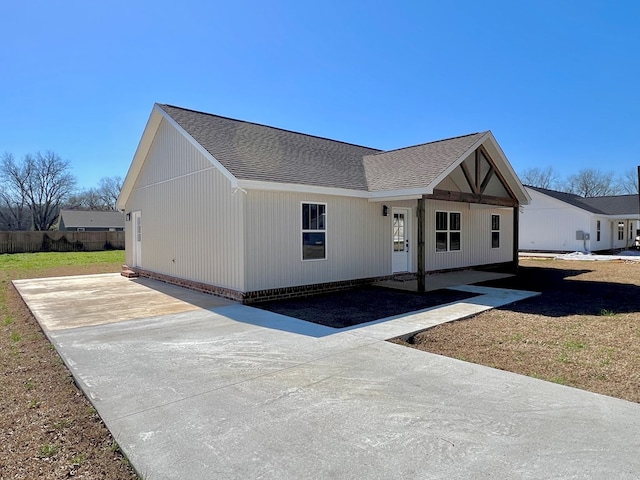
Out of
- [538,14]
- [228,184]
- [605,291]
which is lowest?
[605,291]

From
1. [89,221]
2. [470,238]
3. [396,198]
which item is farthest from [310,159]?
[89,221]

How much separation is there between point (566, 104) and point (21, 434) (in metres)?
27.7

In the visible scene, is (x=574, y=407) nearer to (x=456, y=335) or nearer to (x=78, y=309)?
(x=456, y=335)

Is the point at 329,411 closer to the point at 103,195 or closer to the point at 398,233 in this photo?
the point at 398,233

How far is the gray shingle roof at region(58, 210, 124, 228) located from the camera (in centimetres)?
4912

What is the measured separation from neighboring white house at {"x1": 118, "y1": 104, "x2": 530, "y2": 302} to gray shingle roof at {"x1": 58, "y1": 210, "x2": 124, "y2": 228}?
40.6 meters

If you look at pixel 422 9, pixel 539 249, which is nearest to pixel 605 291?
pixel 422 9

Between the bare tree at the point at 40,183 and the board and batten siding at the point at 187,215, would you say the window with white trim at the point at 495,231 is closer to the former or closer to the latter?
the board and batten siding at the point at 187,215

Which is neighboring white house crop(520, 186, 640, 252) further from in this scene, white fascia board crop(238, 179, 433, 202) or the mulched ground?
the mulched ground

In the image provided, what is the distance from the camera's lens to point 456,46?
47.6 feet

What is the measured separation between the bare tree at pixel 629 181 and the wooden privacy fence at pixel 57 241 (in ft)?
204

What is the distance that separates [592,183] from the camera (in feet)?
189

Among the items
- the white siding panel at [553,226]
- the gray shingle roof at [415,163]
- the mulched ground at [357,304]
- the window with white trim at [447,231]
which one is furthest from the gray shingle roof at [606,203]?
the mulched ground at [357,304]

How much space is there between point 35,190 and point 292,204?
58464 millimetres
